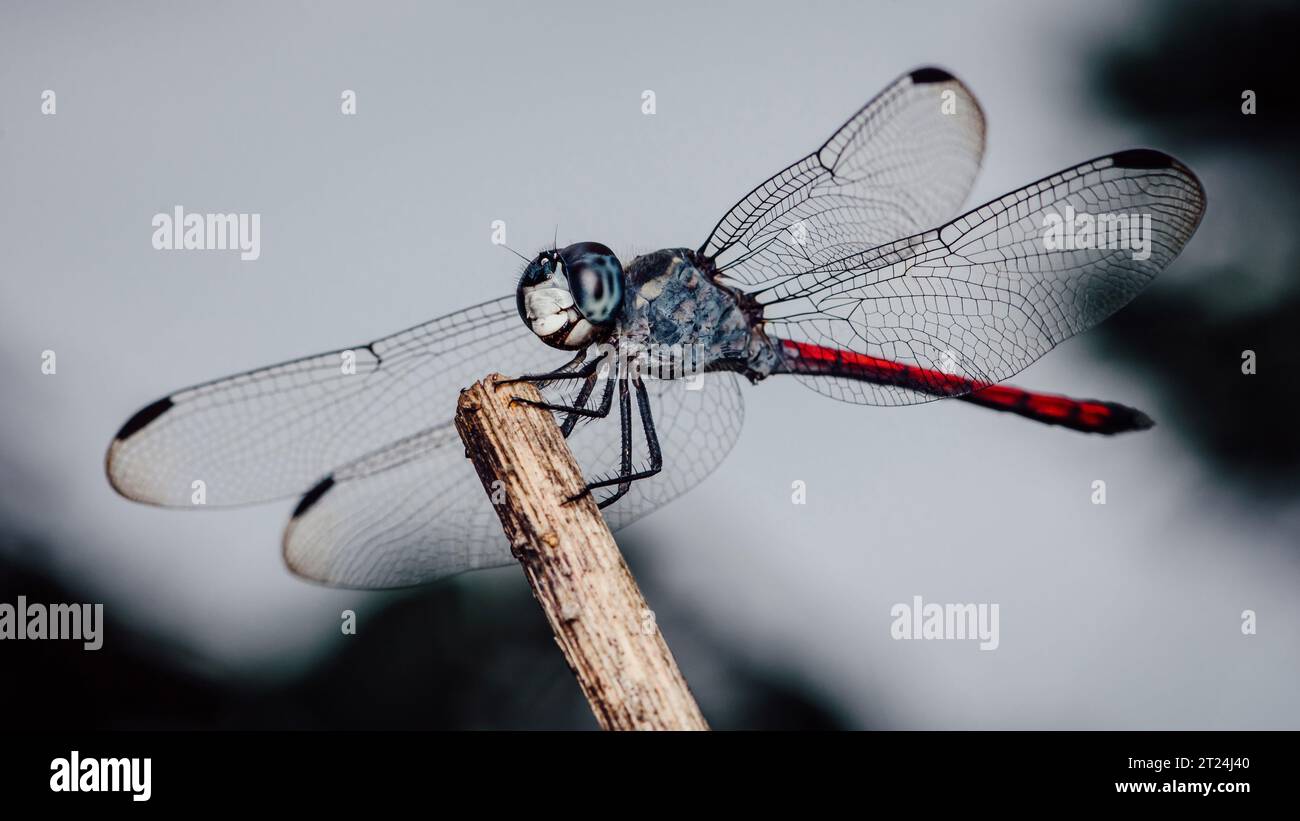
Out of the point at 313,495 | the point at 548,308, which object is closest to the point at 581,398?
the point at 548,308

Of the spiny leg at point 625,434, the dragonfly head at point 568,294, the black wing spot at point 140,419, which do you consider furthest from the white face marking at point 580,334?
the black wing spot at point 140,419

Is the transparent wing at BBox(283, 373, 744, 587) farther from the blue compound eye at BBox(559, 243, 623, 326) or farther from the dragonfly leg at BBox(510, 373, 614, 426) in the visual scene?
the blue compound eye at BBox(559, 243, 623, 326)

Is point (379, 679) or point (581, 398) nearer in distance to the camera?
point (581, 398)

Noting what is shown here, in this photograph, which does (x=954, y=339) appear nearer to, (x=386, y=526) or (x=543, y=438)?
(x=543, y=438)

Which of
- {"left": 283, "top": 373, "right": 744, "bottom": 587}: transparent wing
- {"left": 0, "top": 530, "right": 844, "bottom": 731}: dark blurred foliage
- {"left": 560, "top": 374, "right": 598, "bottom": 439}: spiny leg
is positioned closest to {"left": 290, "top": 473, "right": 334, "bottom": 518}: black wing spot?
{"left": 283, "top": 373, "right": 744, "bottom": 587}: transparent wing

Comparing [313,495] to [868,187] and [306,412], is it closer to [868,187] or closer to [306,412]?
[306,412]

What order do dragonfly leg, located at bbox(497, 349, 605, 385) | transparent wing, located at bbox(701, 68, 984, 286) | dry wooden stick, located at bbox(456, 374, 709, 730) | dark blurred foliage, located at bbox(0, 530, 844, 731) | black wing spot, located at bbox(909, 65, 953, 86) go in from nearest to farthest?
1. dry wooden stick, located at bbox(456, 374, 709, 730)
2. dragonfly leg, located at bbox(497, 349, 605, 385)
3. transparent wing, located at bbox(701, 68, 984, 286)
4. black wing spot, located at bbox(909, 65, 953, 86)
5. dark blurred foliage, located at bbox(0, 530, 844, 731)
